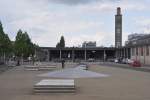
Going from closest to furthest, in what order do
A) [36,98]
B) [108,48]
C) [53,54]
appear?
[36,98] → [108,48] → [53,54]

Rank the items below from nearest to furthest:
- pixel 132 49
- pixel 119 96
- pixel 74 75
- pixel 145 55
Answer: pixel 119 96
pixel 74 75
pixel 145 55
pixel 132 49

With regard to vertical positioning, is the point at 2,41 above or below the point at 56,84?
above

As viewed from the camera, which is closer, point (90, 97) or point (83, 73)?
point (90, 97)

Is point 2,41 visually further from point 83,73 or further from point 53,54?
point 53,54

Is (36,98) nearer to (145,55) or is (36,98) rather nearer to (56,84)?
(56,84)

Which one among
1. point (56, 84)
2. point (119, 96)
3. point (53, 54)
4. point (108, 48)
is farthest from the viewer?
point (53, 54)

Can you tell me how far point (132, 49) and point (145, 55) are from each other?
81.0 ft

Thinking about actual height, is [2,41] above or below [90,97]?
above

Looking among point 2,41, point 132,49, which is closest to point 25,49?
point 2,41

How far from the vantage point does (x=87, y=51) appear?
195 m

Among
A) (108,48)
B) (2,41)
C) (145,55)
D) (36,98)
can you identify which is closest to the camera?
(36,98)

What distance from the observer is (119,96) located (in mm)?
21094

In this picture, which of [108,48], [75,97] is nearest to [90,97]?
[75,97]

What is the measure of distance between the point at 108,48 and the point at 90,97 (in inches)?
6377
